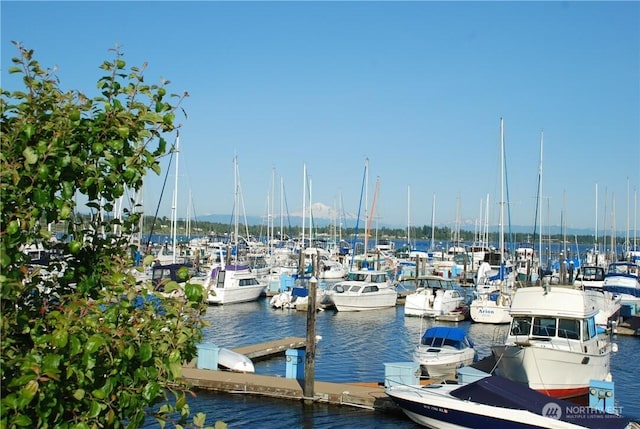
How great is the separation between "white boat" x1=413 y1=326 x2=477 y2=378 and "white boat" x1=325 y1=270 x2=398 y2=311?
2073cm

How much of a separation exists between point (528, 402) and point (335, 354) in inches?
706

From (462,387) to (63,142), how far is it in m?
16.9

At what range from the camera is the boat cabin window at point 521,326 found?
24.1 meters

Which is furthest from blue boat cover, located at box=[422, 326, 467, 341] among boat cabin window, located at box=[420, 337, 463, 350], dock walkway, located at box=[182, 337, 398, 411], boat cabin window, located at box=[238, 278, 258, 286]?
boat cabin window, located at box=[238, 278, 258, 286]

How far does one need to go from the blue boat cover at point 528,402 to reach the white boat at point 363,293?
30.7 meters

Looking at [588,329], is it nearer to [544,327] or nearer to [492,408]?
[544,327]

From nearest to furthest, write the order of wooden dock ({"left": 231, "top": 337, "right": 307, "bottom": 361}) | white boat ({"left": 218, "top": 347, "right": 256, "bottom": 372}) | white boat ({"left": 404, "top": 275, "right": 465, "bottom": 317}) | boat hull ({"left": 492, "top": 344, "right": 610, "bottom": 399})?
1. boat hull ({"left": 492, "top": 344, "right": 610, "bottom": 399})
2. white boat ({"left": 218, "top": 347, "right": 256, "bottom": 372})
3. wooden dock ({"left": 231, "top": 337, "right": 307, "bottom": 361})
4. white boat ({"left": 404, "top": 275, "right": 465, "bottom": 317})

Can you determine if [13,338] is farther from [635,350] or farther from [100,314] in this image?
[635,350]

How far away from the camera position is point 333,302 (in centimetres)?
5084

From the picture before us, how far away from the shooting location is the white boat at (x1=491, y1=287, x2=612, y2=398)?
22.3m

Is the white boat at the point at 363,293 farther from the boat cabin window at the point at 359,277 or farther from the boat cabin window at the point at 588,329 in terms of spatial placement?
the boat cabin window at the point at 588,329

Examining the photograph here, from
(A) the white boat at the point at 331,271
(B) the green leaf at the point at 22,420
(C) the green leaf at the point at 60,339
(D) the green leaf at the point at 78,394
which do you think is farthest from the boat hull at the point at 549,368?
(A) the white boat at the point at 331,271

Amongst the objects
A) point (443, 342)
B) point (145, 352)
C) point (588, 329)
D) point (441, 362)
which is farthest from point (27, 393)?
point (443, 342)

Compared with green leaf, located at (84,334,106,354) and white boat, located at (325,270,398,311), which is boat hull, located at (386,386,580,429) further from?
white boat, located at (325,270,398,311)
